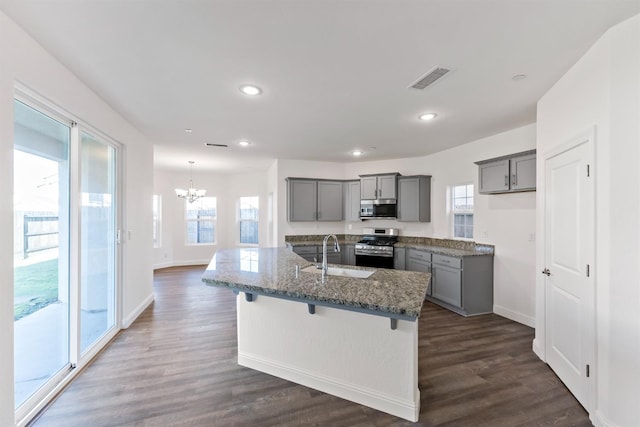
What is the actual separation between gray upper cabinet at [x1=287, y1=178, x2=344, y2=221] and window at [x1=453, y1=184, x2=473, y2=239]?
2.16m

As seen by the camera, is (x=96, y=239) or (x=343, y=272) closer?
(x=343, y=272)

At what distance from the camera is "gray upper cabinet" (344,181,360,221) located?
5672mm

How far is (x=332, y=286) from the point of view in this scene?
2.03m

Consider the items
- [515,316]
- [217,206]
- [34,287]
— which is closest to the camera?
[34,287]

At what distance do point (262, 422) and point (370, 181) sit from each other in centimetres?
435

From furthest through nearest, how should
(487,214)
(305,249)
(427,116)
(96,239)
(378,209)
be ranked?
(378,209)
(305,249)
(487,214)
(427,116)
(96,239)

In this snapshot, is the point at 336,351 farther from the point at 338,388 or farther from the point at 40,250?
the point at 40,250

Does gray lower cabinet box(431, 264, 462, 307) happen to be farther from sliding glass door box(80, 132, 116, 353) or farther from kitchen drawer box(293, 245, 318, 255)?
sliding glass door box(80, 132, 116, 353)

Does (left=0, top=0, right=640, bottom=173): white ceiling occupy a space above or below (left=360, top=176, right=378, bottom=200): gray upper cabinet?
above

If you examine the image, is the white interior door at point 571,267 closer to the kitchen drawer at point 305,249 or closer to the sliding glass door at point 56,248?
the kitchen drawer at point 305,249

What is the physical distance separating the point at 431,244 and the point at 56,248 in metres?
5.02

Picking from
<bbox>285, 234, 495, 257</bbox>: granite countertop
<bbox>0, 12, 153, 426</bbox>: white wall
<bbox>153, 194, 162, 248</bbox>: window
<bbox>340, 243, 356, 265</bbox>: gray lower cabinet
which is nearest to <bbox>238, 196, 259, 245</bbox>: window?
<bbox>153, 194, 162, 248</bbox>: window

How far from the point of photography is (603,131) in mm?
1822

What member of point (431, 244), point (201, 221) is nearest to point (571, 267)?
point (431, 244)
